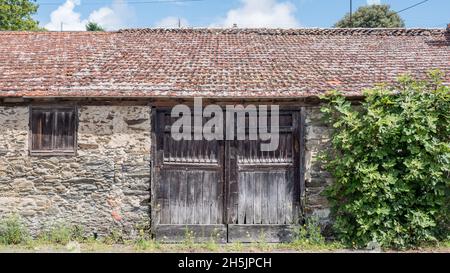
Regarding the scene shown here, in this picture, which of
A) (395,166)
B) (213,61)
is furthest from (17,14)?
(395,166)

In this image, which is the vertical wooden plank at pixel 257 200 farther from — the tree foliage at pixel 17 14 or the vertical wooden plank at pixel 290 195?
the tree foliage at pixel 17 14

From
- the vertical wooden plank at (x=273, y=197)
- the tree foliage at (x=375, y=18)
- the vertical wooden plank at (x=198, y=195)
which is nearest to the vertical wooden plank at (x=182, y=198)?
the vertical wooden plank at (x=198, y=195)

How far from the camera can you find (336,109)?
22.5 ft

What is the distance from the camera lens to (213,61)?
8617 millimetres

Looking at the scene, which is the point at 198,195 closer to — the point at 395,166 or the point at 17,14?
the point at 395,166

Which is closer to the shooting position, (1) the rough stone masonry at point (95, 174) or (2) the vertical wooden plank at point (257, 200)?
(1) the rough stone masonry at point (95, 174)

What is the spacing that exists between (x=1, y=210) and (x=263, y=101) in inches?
209

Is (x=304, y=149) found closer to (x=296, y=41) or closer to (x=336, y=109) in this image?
(x=336, y=109)

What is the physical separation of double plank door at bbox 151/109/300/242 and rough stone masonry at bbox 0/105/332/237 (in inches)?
10.6

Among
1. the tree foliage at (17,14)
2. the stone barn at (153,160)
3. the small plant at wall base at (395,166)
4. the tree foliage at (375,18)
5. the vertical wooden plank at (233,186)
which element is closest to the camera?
the small plant at wall base at (395,166)

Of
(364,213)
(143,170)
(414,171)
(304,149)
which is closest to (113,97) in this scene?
(143,170)

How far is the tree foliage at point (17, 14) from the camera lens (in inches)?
838

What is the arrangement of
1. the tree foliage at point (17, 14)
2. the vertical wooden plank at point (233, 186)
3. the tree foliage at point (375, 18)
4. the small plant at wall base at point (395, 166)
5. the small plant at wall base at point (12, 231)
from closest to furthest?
1. the small plant at wall base at point (395, 166)
2. the small plant at wall base at point (12, 231)
3. the vertical wooden plank at point (233, 186)
4. the tree foliage at point (17, 14)
5. the tree foliage at point (375, 18)

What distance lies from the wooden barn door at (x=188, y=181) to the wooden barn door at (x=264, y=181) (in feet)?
0.82
